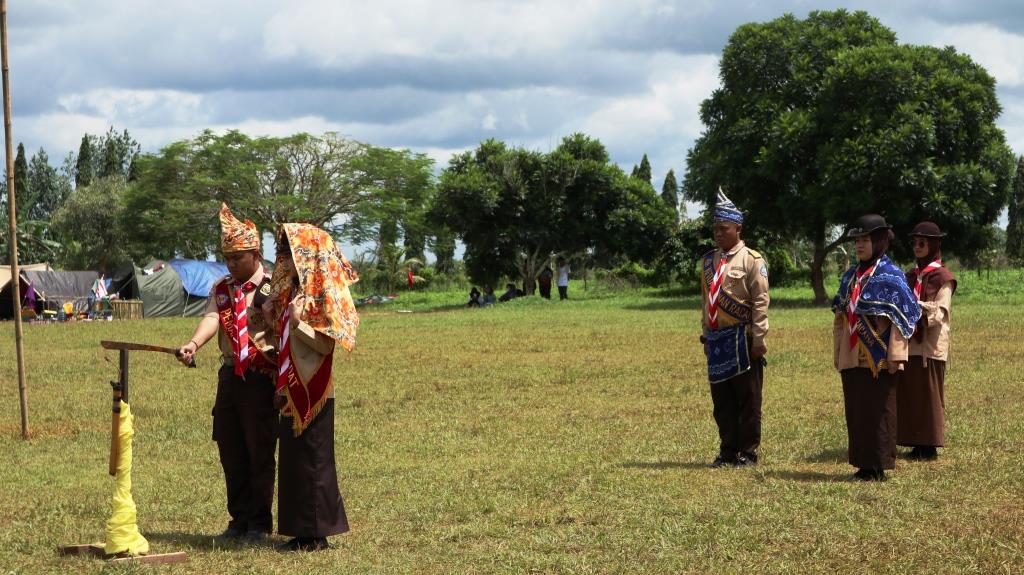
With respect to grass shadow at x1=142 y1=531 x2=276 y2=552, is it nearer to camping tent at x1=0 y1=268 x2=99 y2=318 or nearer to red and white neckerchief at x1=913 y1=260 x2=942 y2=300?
red and white neckerchief at x1=913 y1=260 x2=942 y2=300

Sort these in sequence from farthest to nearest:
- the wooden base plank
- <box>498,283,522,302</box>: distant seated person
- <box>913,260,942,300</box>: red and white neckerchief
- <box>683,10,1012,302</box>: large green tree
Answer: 1. <box>498,283,522,302</box>: distant seated person
2. <box>683,10,1012,302</box>: large green tree
3. <box>913,260,942,300</box>: red and white neckerchief
4. the wooden base plank

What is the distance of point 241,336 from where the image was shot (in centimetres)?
646

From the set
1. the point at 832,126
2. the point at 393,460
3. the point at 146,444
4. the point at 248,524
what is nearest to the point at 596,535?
the point at 248,524

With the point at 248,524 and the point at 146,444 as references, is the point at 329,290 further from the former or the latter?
the point at 146,444

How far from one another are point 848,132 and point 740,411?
2483 cm

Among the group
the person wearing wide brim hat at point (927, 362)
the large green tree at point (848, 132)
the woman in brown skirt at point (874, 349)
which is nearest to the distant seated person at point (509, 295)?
the large green tree at point (848, 132)

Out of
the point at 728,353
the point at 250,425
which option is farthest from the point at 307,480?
the point at 728,353

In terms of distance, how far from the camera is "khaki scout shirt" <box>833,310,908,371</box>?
7.98 metres

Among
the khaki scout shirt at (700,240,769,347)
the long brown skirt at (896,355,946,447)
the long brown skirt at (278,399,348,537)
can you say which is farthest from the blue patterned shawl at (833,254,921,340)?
the long brown skirt at (278,399,348,537)

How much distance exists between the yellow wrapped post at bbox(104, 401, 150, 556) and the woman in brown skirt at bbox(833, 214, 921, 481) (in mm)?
4622

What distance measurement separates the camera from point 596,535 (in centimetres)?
662

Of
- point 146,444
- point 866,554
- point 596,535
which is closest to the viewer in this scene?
point 866,554

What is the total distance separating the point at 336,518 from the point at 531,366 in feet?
34.5

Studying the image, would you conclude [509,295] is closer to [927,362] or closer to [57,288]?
[57,288]
